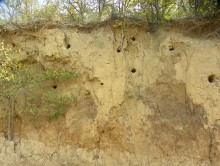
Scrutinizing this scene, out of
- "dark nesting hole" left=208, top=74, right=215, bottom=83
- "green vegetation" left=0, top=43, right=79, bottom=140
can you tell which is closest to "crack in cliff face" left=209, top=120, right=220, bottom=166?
"dark nesting hole" left=208, top=74, right=215, bottom=83

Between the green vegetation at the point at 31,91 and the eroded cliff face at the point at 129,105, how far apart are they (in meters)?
0.16

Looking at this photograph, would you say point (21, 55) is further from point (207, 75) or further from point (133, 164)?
point (207, 75)

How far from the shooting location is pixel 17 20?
7.29m

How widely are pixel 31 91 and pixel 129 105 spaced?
6.68ft

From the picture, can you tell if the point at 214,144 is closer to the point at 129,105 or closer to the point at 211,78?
the point at 211,78

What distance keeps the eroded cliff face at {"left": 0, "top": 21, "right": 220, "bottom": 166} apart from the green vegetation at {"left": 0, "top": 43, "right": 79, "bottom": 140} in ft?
0.52

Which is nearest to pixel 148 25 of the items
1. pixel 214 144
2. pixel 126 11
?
pixel 126 11

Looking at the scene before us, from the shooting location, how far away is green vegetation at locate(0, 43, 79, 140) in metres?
6.34

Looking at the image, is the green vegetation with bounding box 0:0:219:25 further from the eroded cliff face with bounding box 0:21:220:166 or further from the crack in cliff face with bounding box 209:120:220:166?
the crack in cliff face with bounding box 209:120:220:166

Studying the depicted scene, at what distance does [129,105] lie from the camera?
6.15 m

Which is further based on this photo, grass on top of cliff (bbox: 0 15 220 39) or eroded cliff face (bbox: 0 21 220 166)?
grass on top of cliff (bbox: 0 15 220 39)

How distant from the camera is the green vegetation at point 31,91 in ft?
20.8

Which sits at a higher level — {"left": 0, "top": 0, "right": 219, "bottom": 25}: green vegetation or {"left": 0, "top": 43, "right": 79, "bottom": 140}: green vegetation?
{"left": 0, "top": 0, "right": 219, "bottom": 25}: green vegetation

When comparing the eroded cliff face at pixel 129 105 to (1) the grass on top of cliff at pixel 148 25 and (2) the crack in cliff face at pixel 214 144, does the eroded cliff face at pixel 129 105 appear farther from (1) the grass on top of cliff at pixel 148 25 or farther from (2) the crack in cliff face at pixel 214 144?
(1) the grass on top of cliff at pixel 148 25
